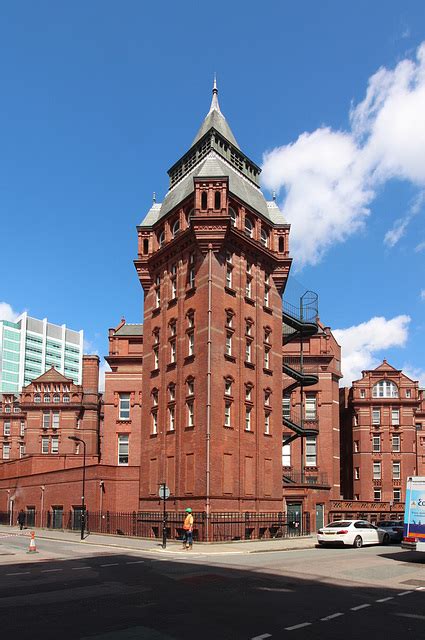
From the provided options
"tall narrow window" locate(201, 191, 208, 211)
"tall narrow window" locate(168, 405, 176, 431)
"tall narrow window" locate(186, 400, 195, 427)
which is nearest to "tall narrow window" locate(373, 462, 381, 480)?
"tall narrow window" locate(168, 405, 176, 431)

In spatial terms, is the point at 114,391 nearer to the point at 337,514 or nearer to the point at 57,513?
the point at 57,513

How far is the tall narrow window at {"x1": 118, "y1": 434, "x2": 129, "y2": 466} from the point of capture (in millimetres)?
54406

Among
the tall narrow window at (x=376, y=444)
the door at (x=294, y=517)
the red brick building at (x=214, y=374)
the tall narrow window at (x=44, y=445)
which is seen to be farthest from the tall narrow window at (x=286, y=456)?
the tall narrow window at (x=44, y=445)

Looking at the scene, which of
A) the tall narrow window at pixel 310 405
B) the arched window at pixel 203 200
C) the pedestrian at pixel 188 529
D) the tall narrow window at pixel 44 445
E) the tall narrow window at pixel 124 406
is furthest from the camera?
the tall narrow window at pixel 44 445

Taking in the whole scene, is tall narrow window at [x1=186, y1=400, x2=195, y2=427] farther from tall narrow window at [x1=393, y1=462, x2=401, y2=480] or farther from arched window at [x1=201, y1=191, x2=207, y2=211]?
tall narrow window at [x1=393, y1=462, x2=401, y2=480]

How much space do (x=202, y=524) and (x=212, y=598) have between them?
20.9m

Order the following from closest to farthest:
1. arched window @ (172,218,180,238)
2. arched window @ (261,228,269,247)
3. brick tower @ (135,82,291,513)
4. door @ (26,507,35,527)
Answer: brick tower @ (135,82,291,513), arched window @ (172,218,180,238), arched window @ (261,228,269,247), door @ (26,507,35,527)

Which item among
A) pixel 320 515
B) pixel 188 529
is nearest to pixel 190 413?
pixel 188 529

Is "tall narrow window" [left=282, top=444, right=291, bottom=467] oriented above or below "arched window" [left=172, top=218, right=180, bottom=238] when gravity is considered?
below

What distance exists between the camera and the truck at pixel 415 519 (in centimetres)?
2297

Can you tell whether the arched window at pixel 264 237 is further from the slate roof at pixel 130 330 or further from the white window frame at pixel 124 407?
the white window frame at pixel 124 407

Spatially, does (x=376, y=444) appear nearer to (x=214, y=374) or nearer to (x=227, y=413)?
(x=227, y=413)

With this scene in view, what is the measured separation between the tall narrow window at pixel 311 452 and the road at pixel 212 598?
29439mm

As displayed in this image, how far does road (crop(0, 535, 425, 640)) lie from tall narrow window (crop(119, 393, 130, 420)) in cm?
3034
